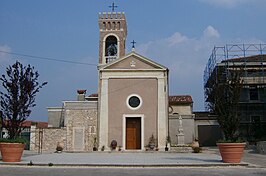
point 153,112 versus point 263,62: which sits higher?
point 263,62

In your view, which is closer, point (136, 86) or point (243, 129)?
point (136, 86)

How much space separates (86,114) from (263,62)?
19.3m

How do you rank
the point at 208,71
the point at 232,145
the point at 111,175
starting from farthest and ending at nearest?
the point at 208,71
the point at 232,145
the point at 111,175

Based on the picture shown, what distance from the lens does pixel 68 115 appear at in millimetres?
28750

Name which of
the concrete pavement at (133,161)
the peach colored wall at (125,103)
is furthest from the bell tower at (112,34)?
the concrete pavement at (133,161)

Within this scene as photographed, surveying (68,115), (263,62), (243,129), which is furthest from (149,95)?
(263,62)

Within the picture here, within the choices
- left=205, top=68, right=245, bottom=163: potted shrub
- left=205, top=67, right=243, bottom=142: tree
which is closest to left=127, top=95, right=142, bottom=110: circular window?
left=205, top=68, right=245, bottom=163: potted shrub

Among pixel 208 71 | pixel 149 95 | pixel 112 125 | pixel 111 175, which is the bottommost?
pixel 111 175

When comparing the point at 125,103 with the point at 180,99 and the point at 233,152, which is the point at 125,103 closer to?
the point at 180,99

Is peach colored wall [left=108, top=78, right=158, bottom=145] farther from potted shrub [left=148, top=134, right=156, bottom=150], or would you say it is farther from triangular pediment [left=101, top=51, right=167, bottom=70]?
triangular pediment [left=101, top=51, right=167, bottom=70]

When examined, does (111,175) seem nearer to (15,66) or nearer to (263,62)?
(15,66)

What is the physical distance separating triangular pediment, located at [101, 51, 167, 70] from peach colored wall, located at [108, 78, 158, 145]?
3.41 ft

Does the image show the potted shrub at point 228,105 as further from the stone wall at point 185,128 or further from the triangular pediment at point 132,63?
the stone wall at point 185,128

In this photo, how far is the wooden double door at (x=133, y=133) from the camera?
2780 centimetres
